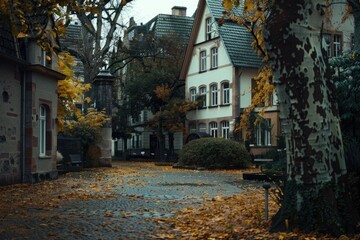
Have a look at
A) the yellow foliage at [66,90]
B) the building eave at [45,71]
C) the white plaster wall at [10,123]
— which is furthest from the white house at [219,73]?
the white plaster wall at [10,123]

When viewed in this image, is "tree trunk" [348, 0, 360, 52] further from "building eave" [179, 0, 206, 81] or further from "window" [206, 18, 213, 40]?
"building eave" [179, 0, 206, 81]

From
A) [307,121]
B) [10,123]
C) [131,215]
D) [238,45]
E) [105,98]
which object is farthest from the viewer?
[238,45]

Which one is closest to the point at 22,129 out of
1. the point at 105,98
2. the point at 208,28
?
the point at 105,98

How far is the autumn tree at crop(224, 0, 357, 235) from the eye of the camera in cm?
737

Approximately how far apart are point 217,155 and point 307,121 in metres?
23.1

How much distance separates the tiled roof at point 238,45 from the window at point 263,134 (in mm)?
5543

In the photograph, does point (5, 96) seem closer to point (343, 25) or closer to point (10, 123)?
point (10, 123)

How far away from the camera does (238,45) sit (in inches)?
1631

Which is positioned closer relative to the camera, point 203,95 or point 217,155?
point 217,155

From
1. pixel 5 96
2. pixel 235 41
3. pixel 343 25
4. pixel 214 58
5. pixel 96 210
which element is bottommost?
pixel 96 210

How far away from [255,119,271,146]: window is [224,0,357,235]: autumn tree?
28801mm

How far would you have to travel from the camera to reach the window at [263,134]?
119 ft

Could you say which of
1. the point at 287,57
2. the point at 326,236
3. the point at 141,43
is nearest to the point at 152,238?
the point at 326,236

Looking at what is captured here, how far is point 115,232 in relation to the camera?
8602mm
